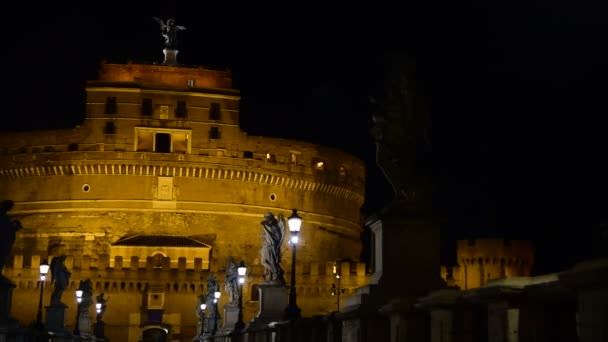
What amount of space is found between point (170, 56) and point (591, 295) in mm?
63443

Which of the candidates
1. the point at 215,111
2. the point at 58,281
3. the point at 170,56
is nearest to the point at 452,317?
the point at 58,281

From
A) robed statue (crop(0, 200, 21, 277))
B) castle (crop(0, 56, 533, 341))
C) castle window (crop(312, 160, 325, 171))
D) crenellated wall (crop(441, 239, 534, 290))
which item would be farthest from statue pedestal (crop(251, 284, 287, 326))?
castle window (crop(312, 160, 325, 171))

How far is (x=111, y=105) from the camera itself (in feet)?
197

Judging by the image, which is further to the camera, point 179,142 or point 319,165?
point 319,165

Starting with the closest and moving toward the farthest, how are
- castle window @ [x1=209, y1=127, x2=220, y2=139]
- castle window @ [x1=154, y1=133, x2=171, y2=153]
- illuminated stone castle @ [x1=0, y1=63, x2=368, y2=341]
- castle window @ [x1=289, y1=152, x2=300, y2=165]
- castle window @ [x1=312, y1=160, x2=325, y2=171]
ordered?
1. illuminated stone castle @ [x1=0, y1=63, x2=368, y2=341]
2. castle window @ [x1=209, y1=127, x2=220, y2=139]
3. castle window @ [x1=154, y1=133, x2=171, y2=153]
4. castle window @ [x1=289, y1=152, x2=300, y2=165]
5. castle window @ [x1=312, y1=160, x2=325, y2=171]

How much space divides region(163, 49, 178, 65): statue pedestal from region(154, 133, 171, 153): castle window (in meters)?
6.55

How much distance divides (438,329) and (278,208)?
182 feet

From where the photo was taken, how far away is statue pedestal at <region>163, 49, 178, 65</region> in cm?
6631

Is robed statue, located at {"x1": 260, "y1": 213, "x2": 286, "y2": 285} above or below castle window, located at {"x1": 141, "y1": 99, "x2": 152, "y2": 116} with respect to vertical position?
below

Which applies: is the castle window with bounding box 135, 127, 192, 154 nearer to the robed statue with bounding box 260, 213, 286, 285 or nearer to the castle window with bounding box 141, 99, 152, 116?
the castle window with bounding box 141, 99, 152, 116

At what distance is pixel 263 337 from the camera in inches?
711

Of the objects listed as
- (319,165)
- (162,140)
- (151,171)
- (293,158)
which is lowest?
(151,171)

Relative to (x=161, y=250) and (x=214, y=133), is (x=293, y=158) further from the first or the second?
(x=161, y=250)

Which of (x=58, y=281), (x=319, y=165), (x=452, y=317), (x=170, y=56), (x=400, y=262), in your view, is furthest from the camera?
(x=170, y=56)
